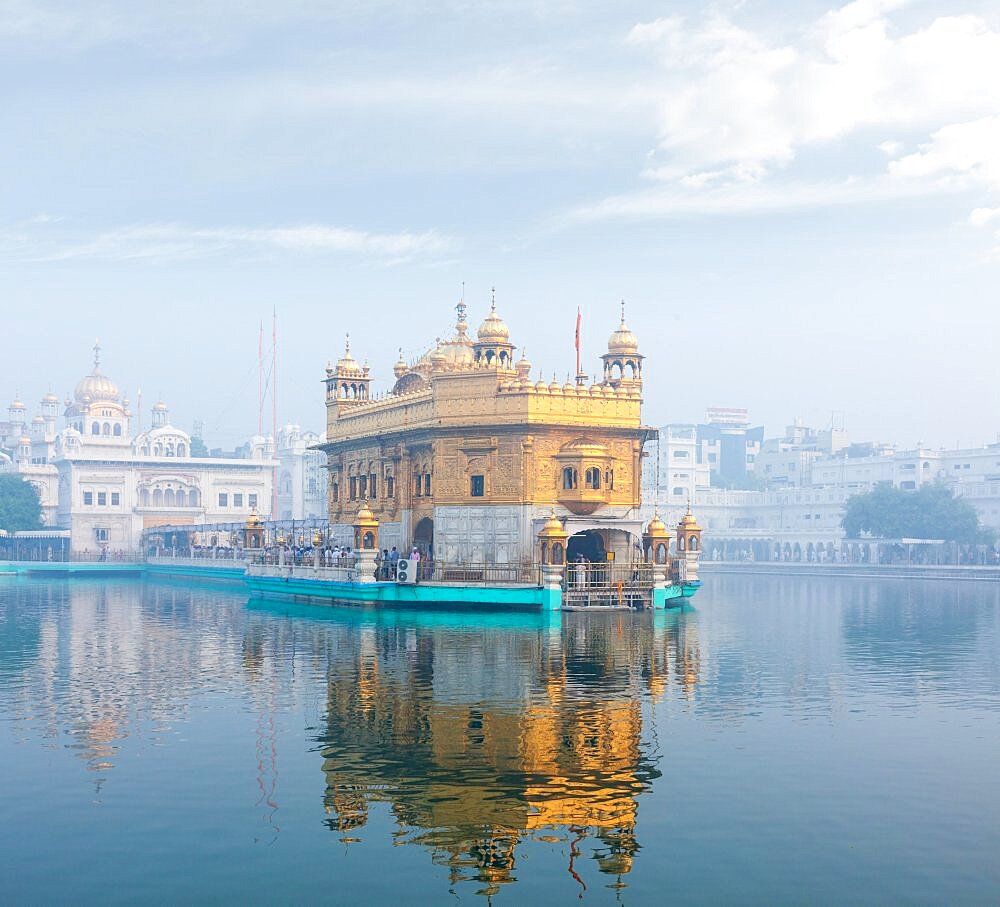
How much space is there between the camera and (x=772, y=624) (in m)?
46.4

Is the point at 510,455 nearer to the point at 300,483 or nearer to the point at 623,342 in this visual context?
the point at 623,342

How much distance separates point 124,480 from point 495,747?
99.3 m

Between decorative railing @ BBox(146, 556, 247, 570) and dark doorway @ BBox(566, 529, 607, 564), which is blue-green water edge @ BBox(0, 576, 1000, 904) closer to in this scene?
dark doorway @ BBox(566, 529, 607, 564)

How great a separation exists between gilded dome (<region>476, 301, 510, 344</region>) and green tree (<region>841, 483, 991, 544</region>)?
2994 inches

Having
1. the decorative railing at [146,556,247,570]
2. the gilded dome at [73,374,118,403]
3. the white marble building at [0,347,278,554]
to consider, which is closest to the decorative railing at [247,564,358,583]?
the decorative railing at [146,556,247,570]

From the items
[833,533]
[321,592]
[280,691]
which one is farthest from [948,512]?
[280,691]

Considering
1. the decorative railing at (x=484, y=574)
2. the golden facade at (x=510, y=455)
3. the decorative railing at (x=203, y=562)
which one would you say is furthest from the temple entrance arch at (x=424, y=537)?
the decorative railing at (x=203, y=562)

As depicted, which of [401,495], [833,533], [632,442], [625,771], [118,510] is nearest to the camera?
[625,771]

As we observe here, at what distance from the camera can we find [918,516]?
119 meters

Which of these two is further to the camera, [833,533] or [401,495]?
[833,533]

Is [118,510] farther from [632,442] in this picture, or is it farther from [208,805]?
[208,805]

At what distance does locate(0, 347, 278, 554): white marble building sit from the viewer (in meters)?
111

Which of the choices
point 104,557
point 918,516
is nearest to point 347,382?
point 104,557

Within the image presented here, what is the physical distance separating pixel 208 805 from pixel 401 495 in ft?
134
